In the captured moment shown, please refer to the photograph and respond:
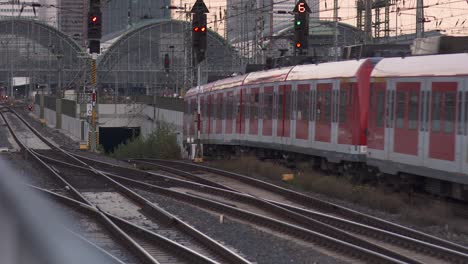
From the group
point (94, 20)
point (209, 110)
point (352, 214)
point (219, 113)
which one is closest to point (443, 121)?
point (352, 214)

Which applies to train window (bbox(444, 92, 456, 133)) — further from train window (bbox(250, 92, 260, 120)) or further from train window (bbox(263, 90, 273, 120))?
train window (bbox(250, 92, 260, 120))

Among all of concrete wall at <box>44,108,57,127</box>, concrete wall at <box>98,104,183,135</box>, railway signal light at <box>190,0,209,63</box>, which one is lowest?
concrete wall at <box>44,108,57,127</box>

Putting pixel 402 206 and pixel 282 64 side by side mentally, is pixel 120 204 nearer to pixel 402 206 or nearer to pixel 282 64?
pixel 402 206

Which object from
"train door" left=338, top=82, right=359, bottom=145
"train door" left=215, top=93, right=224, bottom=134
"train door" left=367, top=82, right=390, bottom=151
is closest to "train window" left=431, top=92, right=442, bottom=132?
"train door" left=367, top=82, right=390, bottom=151

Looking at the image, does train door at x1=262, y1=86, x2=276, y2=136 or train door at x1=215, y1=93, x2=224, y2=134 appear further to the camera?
train door at x1=215, y1=93, x2=224, y2=134

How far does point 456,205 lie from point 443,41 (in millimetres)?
3422

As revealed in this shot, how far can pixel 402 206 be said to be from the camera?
1577cm

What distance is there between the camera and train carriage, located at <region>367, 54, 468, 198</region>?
1410 cm

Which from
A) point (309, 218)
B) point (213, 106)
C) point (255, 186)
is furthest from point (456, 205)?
point (213, 106)

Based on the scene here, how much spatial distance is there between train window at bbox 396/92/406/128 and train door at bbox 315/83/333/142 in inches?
130

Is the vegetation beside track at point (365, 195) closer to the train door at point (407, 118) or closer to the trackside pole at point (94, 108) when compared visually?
the train door at point (407, 118)

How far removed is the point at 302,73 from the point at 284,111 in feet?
5.53

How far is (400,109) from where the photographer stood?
1623 cm

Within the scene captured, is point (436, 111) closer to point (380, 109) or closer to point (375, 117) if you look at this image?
point (380, 109)
